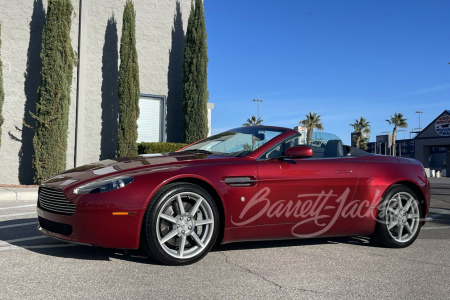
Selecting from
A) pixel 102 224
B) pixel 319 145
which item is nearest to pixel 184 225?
pixel 102 224

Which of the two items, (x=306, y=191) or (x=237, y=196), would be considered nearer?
(x=237, y=196)

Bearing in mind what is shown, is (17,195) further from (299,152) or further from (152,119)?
(299,152)

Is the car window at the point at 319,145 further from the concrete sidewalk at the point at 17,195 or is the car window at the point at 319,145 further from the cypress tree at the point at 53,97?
the cypress tree at the point at 53,97

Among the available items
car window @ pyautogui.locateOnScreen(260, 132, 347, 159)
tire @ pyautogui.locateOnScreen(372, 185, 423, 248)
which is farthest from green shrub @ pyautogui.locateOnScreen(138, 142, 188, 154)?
tire @ pyautogui.locateOnScreen(372, 185, 423, 248)

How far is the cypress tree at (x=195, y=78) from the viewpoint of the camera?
1659 centimetres

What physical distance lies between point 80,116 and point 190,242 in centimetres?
→ 959

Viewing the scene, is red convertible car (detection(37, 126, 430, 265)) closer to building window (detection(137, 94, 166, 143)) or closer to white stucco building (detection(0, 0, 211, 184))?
white stucco building (detection(0, 0, 211, 184))

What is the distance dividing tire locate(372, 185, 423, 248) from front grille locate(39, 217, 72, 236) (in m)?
3.34

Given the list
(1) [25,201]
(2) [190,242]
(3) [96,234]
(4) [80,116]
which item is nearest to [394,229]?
(2) [190,242]

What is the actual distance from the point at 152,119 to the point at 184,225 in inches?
525

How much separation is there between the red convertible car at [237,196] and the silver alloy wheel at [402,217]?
0.01 meters

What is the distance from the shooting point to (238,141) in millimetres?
4938

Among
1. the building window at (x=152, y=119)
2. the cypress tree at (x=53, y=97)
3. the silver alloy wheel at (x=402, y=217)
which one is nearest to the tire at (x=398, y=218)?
the silver alloy wheel at (x=402, y=217)

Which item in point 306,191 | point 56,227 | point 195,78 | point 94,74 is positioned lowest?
point 56,227
